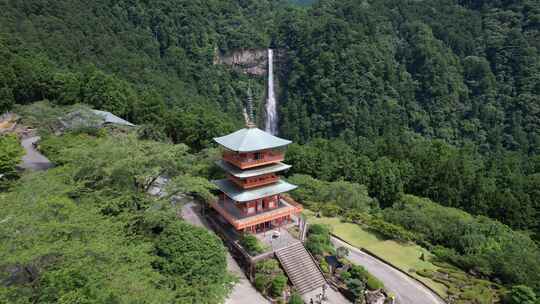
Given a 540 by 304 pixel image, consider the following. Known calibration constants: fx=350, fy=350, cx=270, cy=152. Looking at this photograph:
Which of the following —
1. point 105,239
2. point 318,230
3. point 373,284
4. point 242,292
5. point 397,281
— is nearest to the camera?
point 105,239

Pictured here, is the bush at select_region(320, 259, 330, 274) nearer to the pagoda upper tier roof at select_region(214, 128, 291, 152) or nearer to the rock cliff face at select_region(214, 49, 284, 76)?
the pagoda upper tier roof at select_region(214, 128, 291, 152)

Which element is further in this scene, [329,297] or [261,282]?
[329,297]

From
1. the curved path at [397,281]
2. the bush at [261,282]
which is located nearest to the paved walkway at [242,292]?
the bush at [261,282]

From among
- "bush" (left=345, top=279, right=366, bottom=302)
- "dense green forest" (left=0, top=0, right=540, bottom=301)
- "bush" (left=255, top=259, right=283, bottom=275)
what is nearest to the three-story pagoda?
"bush" (left=255, top=259, right=283, bottom=275)

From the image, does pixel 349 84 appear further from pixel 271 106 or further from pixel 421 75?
pixel 271 106

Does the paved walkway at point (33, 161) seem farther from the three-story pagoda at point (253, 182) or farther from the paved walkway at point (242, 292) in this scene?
the paved walkway at point (242, 292)

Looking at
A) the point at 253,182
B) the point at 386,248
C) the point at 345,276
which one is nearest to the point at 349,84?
the point at 386,248
